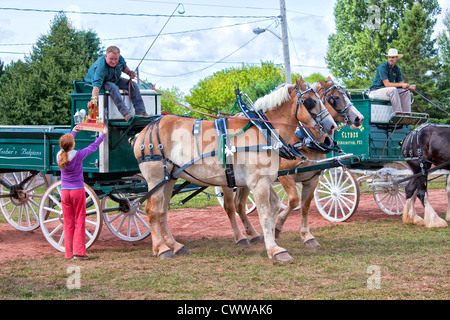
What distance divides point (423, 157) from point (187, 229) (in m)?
4.68

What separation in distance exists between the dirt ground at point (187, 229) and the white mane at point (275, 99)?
284 centimetres

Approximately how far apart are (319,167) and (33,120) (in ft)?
59.8

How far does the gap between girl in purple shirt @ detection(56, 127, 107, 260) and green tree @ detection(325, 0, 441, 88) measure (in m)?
27.6

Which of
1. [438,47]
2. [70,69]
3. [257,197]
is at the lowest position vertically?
[257,197]

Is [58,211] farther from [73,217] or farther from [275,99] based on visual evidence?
[275,99]

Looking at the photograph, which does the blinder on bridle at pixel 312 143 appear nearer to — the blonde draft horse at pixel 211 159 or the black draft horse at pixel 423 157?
the blonde draft horse at pixel 211 159

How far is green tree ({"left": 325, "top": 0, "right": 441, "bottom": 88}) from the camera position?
3406cm

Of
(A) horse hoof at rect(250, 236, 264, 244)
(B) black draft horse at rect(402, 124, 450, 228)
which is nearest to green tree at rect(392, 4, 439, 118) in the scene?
(B) black draft horse at rect(402, 124, 450, 228)

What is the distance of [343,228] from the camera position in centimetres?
1023

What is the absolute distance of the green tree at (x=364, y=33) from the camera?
1341 inches

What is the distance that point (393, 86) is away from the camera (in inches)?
431

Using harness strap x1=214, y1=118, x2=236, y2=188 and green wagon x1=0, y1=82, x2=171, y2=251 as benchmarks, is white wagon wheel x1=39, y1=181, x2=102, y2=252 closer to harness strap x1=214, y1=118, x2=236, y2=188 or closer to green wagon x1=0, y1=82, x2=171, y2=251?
green wagon x1=0, y1=82, x2=171, y2=251
